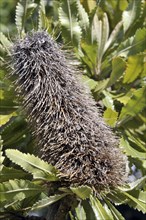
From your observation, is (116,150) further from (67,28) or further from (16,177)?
(67,28)

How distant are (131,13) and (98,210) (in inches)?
28.1

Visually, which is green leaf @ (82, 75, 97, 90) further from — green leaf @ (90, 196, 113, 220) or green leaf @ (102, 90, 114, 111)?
green leaf @ (90, 196, 113, 220)

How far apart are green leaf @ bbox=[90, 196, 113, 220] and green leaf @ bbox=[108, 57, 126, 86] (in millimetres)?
408

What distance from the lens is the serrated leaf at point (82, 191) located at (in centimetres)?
142

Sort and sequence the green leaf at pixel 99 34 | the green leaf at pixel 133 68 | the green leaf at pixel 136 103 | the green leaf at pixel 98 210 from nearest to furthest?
the green leaf at pixel 98 210 < the green leaf at pixel 136 103 < the green leaf at pixel 133 68 < the green leaf at pixel 99 34

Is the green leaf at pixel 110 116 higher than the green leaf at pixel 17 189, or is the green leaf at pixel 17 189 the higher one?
the green leaf at pixel 110 116

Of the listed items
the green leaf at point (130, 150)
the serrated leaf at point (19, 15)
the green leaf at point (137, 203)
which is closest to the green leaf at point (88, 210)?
the green leaf at point (137, 203)

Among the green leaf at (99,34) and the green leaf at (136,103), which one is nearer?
the green leaf at (136,103)

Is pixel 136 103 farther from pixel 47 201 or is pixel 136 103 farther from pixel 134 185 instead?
pixel 47 201

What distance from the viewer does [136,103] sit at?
66.4 inches

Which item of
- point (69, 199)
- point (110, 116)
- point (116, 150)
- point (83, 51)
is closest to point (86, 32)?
point (83, 51)

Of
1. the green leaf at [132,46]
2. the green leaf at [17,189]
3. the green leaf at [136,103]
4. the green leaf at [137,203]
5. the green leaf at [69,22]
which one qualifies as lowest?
the green leaf at [137,203]

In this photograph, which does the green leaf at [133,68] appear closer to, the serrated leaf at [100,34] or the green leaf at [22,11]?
the serrated leaf at [100,34]

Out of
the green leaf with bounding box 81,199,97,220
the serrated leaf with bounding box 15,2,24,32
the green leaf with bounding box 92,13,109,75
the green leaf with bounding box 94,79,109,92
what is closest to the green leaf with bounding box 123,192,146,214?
the green leaf with bounding box 81,199,97,220
